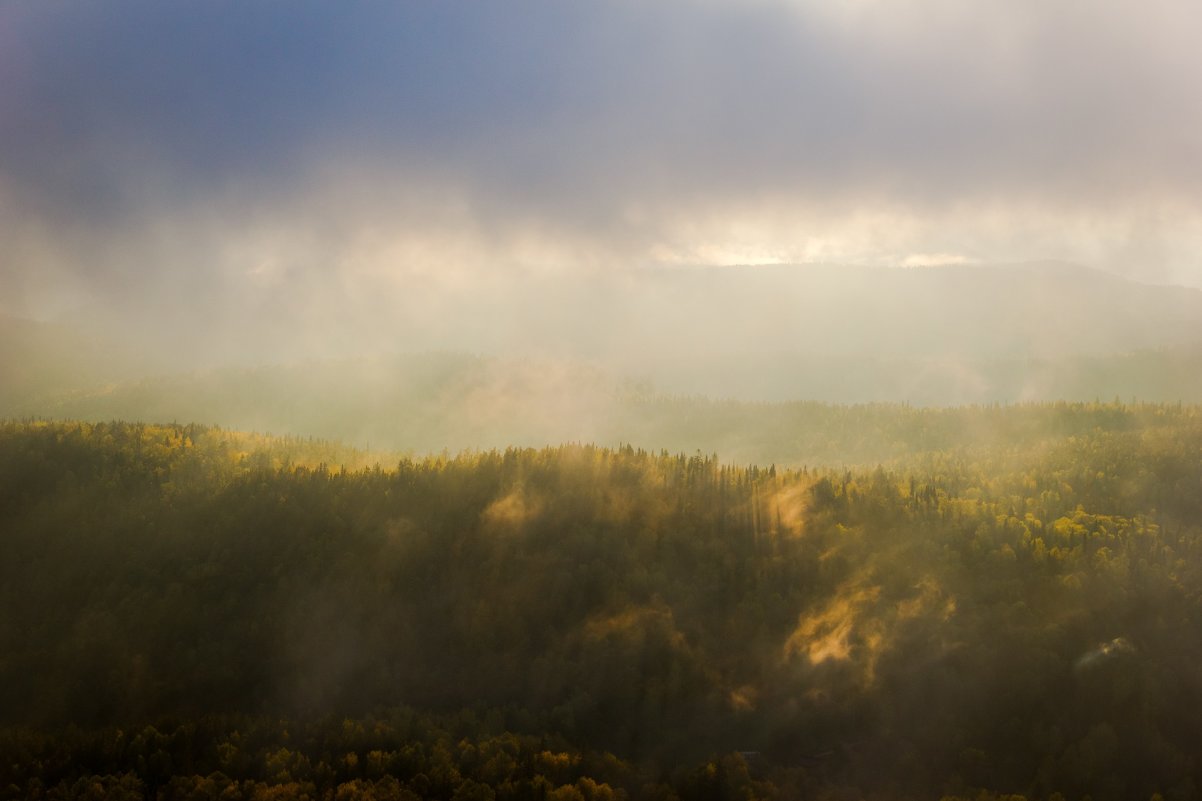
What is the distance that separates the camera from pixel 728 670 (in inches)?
2586

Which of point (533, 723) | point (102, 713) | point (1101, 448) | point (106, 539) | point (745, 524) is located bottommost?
point (102, 713)

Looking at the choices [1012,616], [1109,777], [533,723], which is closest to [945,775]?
[1109,777]

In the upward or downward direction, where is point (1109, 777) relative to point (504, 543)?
downward

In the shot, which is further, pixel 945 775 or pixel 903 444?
pixel 903 444

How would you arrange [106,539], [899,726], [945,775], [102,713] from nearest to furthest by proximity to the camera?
[945,775]
[899,726]
[102,713]
[106,539]

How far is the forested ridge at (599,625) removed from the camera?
175ft

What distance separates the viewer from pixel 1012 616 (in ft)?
197

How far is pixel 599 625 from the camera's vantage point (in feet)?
241

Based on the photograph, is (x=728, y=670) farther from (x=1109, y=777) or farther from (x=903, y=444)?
(x=903, y=444)

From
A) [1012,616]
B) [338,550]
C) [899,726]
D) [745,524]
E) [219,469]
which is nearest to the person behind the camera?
[899,726]

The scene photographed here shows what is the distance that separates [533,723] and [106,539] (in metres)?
61.9

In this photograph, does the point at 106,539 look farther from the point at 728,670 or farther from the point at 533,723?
the point at 728,670

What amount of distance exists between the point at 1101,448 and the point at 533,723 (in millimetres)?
71097

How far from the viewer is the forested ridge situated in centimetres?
5322
